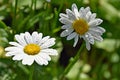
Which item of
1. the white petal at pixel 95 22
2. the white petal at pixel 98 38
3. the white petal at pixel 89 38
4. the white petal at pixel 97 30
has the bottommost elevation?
the white petal at pixel 98 38

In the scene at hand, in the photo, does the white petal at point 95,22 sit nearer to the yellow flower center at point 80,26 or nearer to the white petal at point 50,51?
the yellow flower center at point 80,26

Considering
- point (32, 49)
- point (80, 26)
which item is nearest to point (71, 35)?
point (80, 26)

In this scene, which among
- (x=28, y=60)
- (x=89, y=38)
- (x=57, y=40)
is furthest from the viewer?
(x=57, y=40)

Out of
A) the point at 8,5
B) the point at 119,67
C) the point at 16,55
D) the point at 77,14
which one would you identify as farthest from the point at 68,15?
the point at 119,67

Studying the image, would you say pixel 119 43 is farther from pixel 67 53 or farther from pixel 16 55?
pixel 16 55

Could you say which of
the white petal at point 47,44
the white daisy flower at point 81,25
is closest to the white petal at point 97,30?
the white daisy flower at point 81,25

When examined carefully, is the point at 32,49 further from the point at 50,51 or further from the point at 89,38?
the point at 89,38
